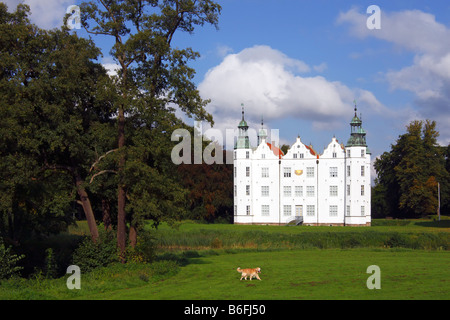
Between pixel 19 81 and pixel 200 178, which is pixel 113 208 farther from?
pixel 200 178

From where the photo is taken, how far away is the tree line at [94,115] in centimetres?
2122

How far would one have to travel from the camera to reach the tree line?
835 inches

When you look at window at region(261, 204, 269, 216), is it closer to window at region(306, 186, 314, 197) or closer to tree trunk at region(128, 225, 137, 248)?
window at region(306, 186, 314, 197)

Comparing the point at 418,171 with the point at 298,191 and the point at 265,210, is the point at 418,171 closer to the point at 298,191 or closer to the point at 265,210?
the point at 298,191

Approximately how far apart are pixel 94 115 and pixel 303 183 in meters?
52.8

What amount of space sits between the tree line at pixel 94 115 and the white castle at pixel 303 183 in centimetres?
5056

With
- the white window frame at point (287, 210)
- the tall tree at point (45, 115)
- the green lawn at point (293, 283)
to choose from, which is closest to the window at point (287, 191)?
the white window frame at point (287, 210)

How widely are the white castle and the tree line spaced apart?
5056 centimetres

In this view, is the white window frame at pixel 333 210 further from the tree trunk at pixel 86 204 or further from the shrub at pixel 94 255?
the shrub at pixel 94 255

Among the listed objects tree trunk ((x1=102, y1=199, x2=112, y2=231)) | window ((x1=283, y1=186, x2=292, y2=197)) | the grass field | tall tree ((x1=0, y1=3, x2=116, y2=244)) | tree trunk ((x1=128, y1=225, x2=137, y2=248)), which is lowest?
the grass field

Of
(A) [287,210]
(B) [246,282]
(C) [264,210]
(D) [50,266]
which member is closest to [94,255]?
(D) [50,266]

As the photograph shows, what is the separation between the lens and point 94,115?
969 inches

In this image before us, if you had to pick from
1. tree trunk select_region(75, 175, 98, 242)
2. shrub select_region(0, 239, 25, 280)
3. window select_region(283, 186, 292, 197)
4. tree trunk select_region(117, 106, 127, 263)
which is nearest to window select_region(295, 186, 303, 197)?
window select_region(283, 186, 292, 197)
